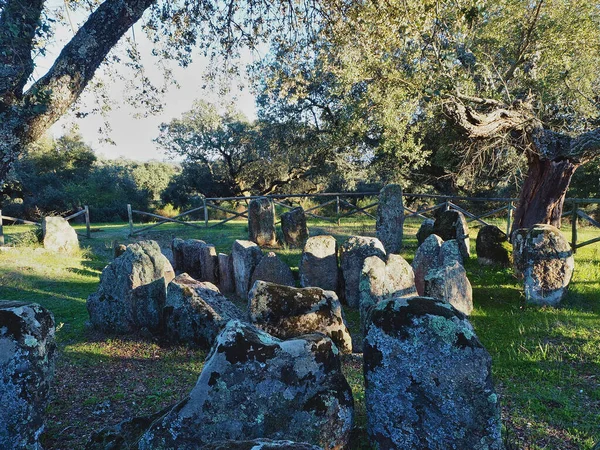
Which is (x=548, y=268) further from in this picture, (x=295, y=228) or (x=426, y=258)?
(x=295, y=228)

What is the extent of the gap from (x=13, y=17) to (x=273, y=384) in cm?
461

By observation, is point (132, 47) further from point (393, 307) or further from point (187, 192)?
point (187, 192)

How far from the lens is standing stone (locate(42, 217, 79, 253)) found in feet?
43.5

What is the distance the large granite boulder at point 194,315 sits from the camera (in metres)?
5.79

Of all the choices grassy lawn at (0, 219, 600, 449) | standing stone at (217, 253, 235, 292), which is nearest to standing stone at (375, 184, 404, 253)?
grassy lawn at (0, 219, 600, 449)

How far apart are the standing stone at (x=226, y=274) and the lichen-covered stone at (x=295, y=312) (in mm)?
4262

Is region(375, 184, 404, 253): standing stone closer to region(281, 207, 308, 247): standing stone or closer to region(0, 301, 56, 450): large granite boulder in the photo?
region(281, 207, 308, 247): standing stone

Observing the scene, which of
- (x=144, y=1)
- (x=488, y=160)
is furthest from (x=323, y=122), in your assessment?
(x=144, y=1)

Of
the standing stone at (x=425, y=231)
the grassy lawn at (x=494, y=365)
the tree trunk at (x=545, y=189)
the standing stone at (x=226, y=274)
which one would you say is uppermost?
the tree trunk at (x=545, y=189)

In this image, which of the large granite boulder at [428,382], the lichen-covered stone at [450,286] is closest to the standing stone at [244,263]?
the lichen-covered stone at [450,286]

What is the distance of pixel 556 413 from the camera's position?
4.07 meters

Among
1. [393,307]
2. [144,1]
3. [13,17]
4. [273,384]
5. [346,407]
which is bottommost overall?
[346,407]

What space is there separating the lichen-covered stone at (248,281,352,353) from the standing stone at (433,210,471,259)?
6310mm

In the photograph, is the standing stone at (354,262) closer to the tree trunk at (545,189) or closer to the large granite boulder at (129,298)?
the large granite boulder at (129,298)
